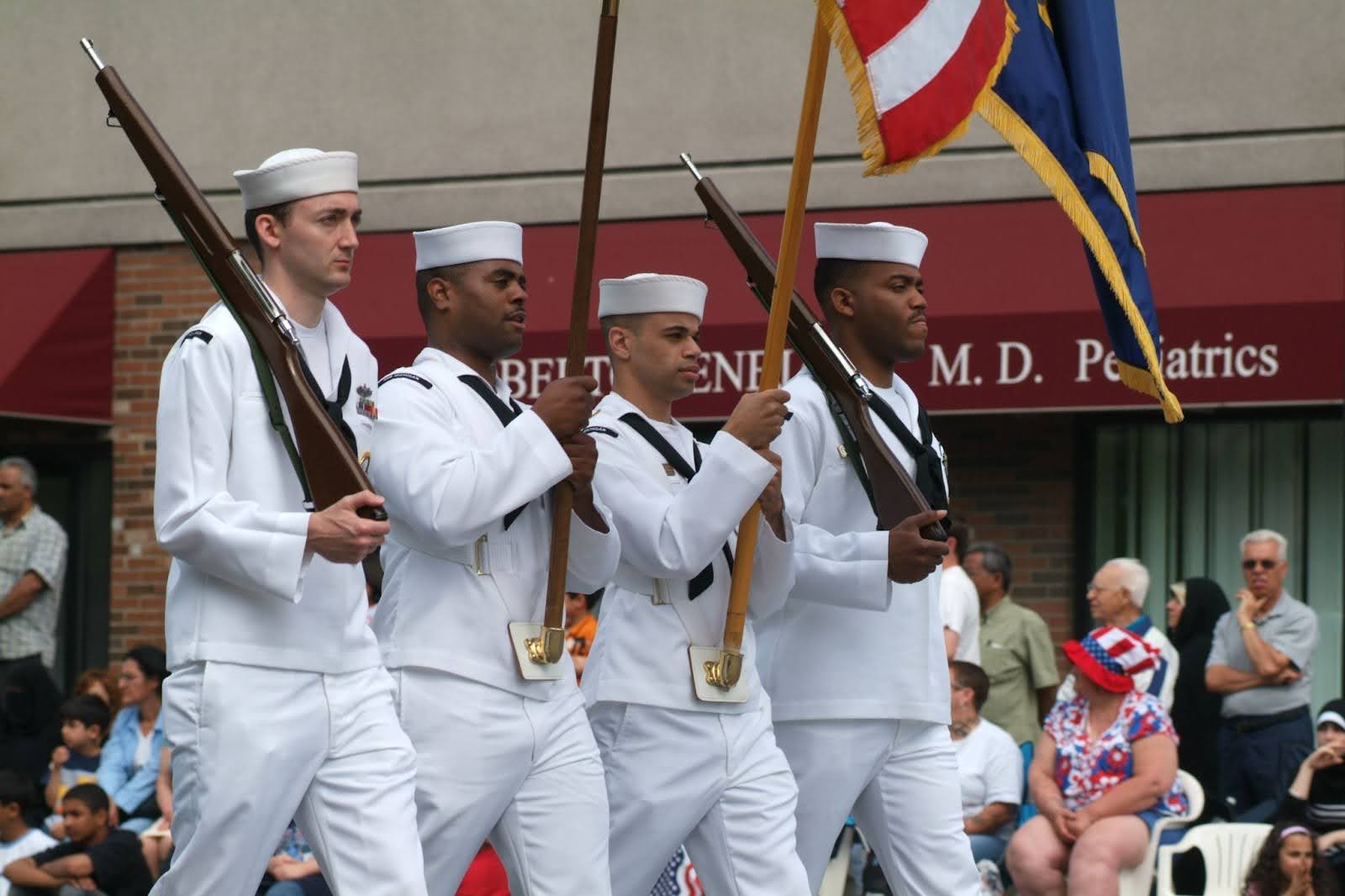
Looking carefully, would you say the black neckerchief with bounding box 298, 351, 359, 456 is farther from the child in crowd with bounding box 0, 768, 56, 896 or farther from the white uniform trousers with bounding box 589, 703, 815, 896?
the child in crowd with bounding box 0, 768, 56, 896

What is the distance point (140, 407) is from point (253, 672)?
10.5 metres

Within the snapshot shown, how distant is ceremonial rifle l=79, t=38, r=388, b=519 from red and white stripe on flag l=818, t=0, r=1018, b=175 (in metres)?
1.59

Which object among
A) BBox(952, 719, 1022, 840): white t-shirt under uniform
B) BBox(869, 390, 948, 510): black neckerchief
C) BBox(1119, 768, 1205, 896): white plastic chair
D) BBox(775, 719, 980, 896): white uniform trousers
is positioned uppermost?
BBox(869, 390, 948, 510): black neckerchief

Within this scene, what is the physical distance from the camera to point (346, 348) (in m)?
5.55

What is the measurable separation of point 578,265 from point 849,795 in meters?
1.76

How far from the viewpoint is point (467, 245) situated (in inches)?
240

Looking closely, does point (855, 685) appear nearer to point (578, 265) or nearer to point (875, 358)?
point (875, 358)

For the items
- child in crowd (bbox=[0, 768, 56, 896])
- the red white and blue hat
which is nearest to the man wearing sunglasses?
the red white and blue hat

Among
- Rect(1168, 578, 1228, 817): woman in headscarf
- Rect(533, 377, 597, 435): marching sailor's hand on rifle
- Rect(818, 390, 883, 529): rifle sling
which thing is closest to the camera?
Rect(533, 377, 597, 435): marching sailor's hand on rifle

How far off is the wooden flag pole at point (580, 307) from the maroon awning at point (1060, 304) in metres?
6.87

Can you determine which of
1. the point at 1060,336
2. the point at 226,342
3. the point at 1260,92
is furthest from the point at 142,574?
the point at 226,342

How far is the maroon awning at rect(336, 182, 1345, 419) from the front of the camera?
12.3 metres

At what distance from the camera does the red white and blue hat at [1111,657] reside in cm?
953

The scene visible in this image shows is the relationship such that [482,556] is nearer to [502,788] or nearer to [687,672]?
[502,788]
